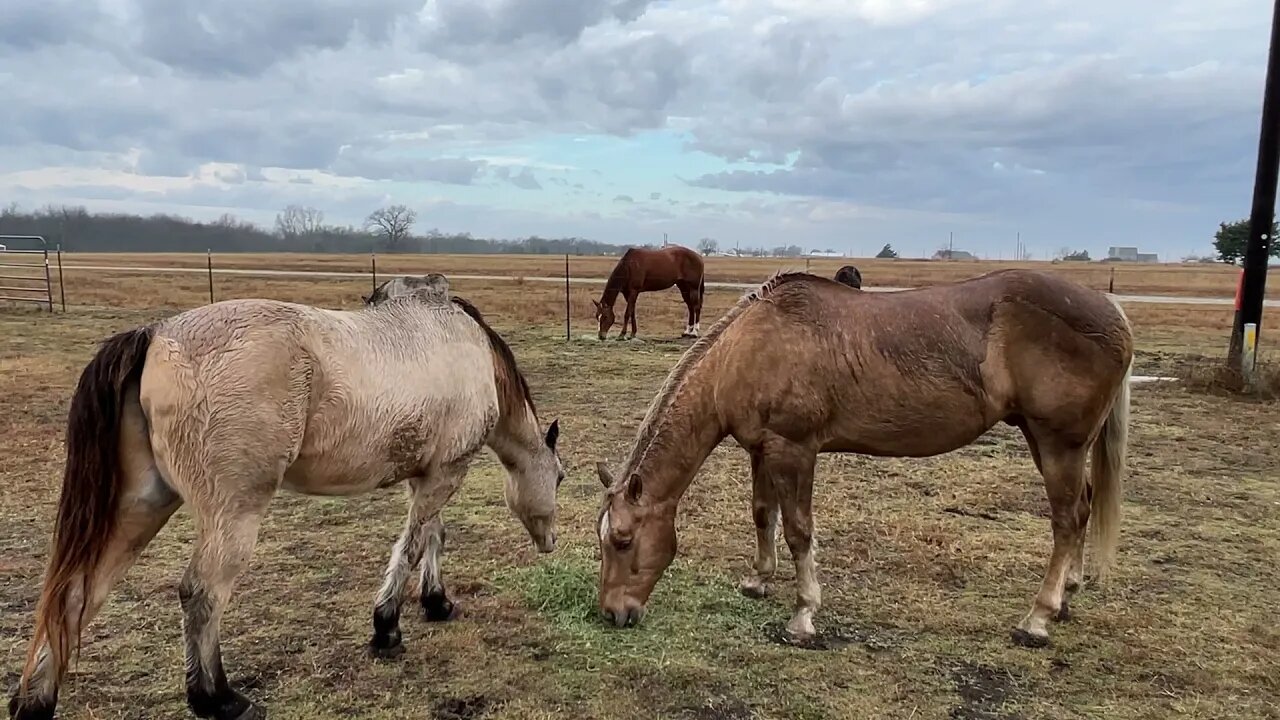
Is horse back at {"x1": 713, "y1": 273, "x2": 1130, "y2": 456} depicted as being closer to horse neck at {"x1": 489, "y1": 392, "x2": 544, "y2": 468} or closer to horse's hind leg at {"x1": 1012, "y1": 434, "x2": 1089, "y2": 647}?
horse's hind leg at {"x1": 1012, "y1": 434, "x2": 1089, "y2": 647}

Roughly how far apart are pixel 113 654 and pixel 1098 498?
4959mm

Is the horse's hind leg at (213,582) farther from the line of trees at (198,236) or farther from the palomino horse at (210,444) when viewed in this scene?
the line of trees at (198,236)

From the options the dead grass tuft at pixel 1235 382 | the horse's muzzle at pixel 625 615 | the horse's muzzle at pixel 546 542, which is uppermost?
the dead grass tuft at pixel 1235 382

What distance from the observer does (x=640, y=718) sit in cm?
312

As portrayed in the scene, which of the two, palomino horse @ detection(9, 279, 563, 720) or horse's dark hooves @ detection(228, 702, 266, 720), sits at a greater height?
palomino horse @ detection(9, 279, 563, 720)

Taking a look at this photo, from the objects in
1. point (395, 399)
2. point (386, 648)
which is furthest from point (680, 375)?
point (386, 648)

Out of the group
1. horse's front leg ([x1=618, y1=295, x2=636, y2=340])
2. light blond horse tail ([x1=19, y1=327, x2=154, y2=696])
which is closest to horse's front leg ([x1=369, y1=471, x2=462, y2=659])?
light blond horse tail ([x1=19, y1=327, x2=154, y2=696])

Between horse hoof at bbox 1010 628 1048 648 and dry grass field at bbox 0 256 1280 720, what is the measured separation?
55mm

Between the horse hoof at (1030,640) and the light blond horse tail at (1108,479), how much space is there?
77cm

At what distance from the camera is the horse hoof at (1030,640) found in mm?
3742

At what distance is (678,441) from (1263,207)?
9.78 meters

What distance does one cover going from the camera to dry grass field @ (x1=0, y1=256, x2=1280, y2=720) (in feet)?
10.7

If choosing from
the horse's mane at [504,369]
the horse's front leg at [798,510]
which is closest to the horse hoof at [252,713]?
the horse's mane at [504,369]

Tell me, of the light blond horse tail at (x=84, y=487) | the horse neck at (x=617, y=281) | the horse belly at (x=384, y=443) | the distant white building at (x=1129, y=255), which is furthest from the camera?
the distant white building at (x=1129, y=255)
